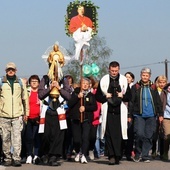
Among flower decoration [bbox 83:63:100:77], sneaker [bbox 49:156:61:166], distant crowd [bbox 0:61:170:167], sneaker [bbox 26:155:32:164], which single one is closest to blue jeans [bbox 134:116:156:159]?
distant crowd [bbox 0:61:170:167]

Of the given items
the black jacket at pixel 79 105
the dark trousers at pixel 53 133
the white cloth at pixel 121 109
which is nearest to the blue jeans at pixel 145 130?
the white cloth at pixel 121 109

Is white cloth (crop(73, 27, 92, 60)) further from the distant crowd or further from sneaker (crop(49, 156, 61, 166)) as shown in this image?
sneaker (crop(49, 156, 61, 166))

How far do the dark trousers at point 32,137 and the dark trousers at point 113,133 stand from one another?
4.73ft

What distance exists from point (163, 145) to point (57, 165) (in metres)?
2.57

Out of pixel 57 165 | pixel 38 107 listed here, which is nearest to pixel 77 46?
pixel 38 107

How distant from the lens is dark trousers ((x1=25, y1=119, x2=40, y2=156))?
12.5 metres

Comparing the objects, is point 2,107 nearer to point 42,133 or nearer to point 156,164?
point 42,133

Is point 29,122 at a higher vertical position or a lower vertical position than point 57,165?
higher

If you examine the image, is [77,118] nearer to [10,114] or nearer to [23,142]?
[23,142]

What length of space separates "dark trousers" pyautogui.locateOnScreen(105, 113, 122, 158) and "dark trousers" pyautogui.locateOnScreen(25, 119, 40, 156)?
1441mm

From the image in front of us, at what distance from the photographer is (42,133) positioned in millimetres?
12125

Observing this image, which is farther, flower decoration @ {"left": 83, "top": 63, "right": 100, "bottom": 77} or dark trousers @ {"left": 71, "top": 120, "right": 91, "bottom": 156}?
flower decoration @ {"left": 83, "top": 63, "right": 100, "bottom": 77}

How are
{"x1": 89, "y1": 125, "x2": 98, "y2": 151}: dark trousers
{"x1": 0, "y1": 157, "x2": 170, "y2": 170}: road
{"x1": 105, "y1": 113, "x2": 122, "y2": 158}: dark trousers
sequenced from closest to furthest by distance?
{"x1": 0, "y1": 157, "x2": 170, "y2": 170}: road → {"x1": 105, "y1": 113, "x2": 122, "y2": 158}: dark trousers → {"x1": 89, "y1": 125, "x2": 98, "y2": 151}: dark trousers

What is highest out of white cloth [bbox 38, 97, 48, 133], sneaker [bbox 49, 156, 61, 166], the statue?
the statue
